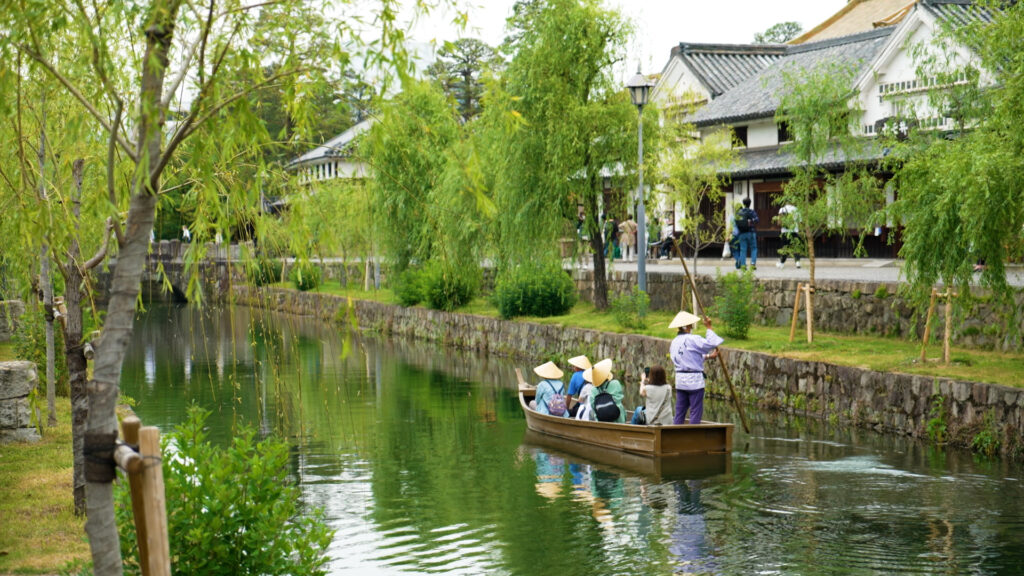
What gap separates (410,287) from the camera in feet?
120

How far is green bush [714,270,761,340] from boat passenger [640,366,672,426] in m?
6.49

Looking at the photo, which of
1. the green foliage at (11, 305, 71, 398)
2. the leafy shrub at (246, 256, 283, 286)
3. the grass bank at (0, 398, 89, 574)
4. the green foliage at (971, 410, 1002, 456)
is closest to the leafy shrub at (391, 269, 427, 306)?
the green foliage at (11, 305, 71, 398)

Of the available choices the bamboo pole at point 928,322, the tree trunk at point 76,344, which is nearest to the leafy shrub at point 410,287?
the bamboo pole at point 928,322

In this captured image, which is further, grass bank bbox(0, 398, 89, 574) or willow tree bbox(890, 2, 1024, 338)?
willow tree bbox(890, 2, 1024, 338)

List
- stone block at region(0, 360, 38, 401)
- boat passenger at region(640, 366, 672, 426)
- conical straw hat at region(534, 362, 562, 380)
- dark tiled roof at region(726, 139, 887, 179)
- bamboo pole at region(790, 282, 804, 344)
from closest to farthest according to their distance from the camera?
stone block at region(0, 360, 38, 401)
boat passenger at region(640, 366, 672, 426)
conical straw hat at region(534, 362, 562, 380)
bamboo pole at region(790, 282, 804, 344)
dark tiled roof at region(726, 139, 887, 179)

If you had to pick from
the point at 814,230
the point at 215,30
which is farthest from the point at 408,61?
the point at 814,230

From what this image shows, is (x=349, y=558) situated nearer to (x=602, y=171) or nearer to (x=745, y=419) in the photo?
(x=745, y=419)

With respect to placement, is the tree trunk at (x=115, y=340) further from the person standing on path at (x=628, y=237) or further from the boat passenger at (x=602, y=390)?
the person standing on path at (x=628, y=237)

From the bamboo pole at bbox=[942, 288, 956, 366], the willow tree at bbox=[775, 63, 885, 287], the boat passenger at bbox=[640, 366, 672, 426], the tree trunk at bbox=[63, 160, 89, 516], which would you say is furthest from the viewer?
the willow tree at bbox=[775, 63, 885, 287]

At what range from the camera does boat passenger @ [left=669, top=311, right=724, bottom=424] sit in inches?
615

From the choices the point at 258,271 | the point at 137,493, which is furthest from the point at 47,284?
the point at 137,493

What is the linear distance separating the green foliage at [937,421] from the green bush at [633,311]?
9.47 meters

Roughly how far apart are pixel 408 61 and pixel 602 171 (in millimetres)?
21874

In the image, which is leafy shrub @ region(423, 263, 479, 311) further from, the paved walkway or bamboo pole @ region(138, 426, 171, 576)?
bamboo pole @ region(138, 426, 171, 576)
